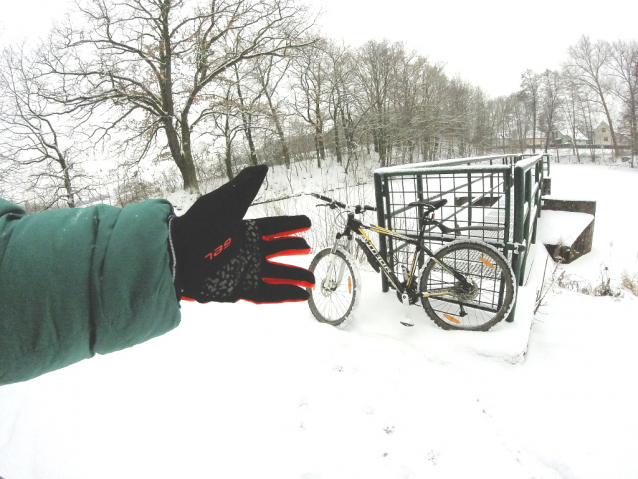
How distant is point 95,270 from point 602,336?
148 inches

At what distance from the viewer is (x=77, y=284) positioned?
0.80m

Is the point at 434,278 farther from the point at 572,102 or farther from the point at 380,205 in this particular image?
the point at 572,102

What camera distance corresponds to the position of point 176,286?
0.97m

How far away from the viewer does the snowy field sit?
1687 mm

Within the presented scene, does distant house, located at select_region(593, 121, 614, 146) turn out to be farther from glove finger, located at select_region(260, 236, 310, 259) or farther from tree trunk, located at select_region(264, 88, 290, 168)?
glove finger, located at select_region(260, 236, 310, 259)

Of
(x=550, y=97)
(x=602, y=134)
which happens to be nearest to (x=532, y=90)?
(x=550, y=97)

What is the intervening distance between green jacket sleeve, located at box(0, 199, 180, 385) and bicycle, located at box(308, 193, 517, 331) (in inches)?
76.0

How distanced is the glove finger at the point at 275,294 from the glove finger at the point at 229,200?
14.3 inches

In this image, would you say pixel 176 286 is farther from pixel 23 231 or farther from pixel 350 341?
pixel 350 341

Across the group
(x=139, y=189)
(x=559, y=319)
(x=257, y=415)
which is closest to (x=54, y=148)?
(x=139, y=189)

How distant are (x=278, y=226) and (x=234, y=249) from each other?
272 millimetres

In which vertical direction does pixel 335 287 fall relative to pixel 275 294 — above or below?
below

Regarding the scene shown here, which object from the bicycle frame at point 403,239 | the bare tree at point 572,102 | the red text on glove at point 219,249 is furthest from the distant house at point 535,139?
the red text on glove at point 219,249

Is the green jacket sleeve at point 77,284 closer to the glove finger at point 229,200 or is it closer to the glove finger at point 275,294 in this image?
the glove finger at point 229,200
